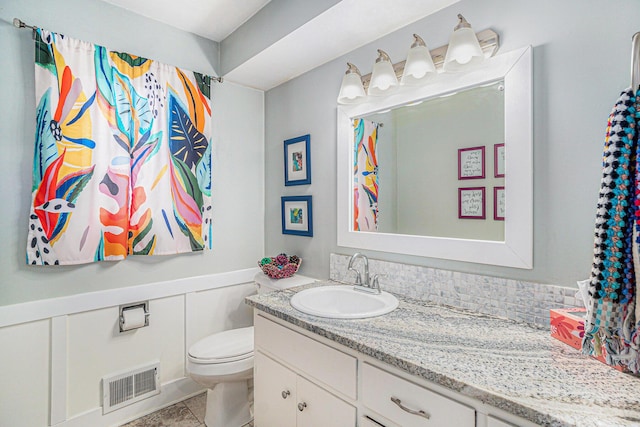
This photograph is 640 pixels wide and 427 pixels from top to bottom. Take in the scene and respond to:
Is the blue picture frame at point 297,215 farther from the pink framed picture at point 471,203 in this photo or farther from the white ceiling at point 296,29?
the pink framed picture at point 471,203

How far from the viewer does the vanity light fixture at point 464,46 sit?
130cm

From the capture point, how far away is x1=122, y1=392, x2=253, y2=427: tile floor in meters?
1.92

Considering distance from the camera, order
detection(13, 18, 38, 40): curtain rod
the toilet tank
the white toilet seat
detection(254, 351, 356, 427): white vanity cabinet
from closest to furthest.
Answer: detection(254, 351, 356, 427): white vanity cabinet → detection(13, 18, 38, 40): curtain rod → the white toilet seat → the toilet tank

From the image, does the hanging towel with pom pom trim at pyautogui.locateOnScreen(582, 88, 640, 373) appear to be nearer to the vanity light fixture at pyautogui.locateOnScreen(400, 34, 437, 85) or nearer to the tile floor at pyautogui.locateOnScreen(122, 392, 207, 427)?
the vanity light fixture at pyautogui.locateOnScreen(400, 34, 437, 85)

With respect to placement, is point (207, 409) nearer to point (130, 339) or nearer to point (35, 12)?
point (130, 339)

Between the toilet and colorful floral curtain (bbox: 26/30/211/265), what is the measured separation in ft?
2.15

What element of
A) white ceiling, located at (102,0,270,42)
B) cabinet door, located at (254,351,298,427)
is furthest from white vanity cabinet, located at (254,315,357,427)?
white ceiling, located at (102,0,270,42)

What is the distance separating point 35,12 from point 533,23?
234 centimetres

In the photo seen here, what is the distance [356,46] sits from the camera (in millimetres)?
1876

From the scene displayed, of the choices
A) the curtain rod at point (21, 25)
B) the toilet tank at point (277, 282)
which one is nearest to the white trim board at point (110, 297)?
the toilet tank at point (277, 282)

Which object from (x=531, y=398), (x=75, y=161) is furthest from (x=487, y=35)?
(x=75, y=161)

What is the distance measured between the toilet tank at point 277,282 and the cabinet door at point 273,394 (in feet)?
1.73

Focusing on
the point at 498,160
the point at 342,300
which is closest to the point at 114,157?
the point at 342,300

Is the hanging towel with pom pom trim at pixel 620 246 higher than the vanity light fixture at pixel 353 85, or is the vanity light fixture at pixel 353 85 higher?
the vanity light fixture at pixel 353 85
